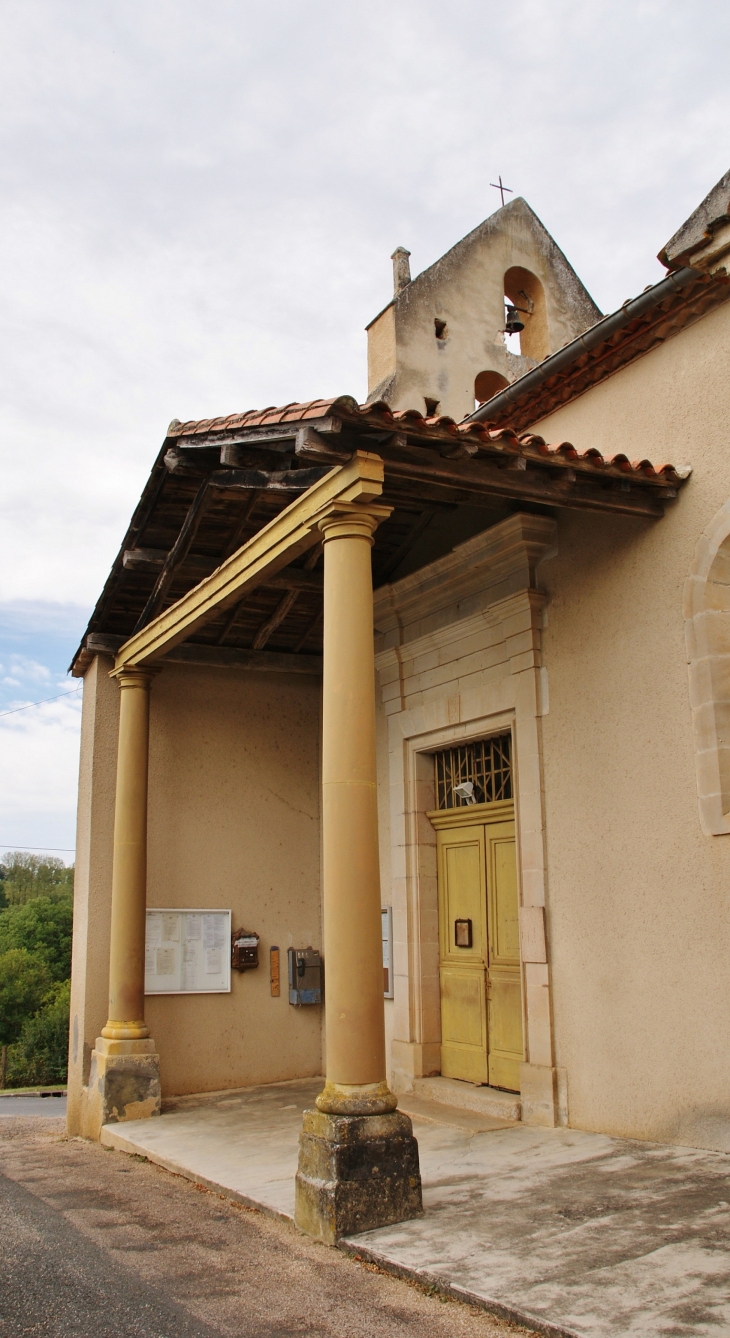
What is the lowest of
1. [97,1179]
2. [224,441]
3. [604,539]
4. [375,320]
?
[97,1179]

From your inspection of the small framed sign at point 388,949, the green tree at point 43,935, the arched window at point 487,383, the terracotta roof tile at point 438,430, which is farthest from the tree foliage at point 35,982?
the terracotta roof tile at point 438,430

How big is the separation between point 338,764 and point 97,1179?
3.23 m

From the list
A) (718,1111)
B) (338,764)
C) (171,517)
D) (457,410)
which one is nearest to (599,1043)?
(718,1111)

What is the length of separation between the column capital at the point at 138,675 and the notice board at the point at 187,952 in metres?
1.90

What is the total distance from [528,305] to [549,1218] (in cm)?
1423

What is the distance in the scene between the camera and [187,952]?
8.88m

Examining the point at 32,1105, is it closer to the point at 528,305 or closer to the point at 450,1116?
the point at 450,1116

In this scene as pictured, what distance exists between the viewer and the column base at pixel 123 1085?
786 cm

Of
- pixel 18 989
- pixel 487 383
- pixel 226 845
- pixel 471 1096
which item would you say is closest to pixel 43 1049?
pixel 18 989

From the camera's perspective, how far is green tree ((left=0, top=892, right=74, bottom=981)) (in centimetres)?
5194

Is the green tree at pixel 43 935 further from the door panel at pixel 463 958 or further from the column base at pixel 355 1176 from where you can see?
the column base at pixel 355 1176

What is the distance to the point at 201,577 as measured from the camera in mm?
8234

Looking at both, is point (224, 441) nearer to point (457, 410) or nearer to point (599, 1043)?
point (599, 1043)

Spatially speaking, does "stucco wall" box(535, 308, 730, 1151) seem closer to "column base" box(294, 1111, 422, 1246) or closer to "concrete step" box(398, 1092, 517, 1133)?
"concrete step" box(398, 1092, 517, 1133)
